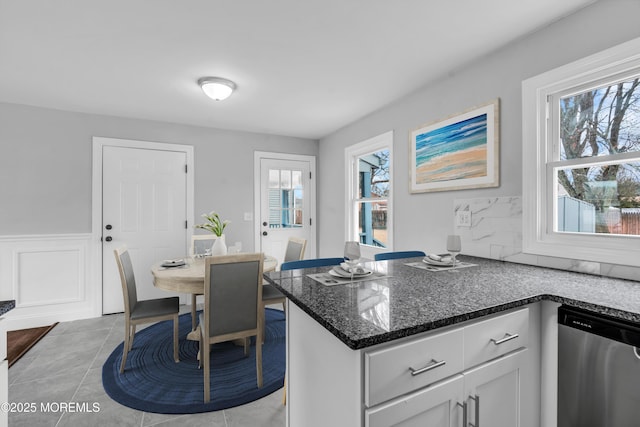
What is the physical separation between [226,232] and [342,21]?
120 inches

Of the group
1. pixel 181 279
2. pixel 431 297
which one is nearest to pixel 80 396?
pixel 181 279

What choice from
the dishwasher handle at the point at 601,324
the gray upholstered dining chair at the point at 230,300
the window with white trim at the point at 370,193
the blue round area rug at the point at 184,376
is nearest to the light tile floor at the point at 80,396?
the blue round area rug at the point at 184,376

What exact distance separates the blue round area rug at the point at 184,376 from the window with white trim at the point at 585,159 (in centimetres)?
210

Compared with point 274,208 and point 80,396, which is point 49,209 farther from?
point 274,208

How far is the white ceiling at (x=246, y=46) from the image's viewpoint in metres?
1.72

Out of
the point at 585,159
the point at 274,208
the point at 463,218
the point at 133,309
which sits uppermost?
the point at 585,159

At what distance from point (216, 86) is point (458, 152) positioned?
2.13 meters

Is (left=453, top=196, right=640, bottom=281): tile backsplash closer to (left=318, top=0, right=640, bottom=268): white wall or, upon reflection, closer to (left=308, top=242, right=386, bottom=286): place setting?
(left=318, top=0, right=640, bottom=268): white wall

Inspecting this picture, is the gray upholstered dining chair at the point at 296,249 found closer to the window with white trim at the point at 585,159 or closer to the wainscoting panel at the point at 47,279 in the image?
the window with white trim at the point at 585,159

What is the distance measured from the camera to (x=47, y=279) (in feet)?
10.7

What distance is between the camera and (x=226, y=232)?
4094mm

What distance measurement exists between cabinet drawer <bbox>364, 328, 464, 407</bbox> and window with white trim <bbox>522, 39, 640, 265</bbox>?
127cm

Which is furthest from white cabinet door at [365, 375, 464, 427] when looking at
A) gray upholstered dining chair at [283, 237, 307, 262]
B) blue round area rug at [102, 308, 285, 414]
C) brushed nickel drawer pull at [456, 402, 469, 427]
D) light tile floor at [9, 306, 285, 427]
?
gray upholstered dining chair at [283, 237, 307, 262]

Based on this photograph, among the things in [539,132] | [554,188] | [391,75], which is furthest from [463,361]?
[391,75]
